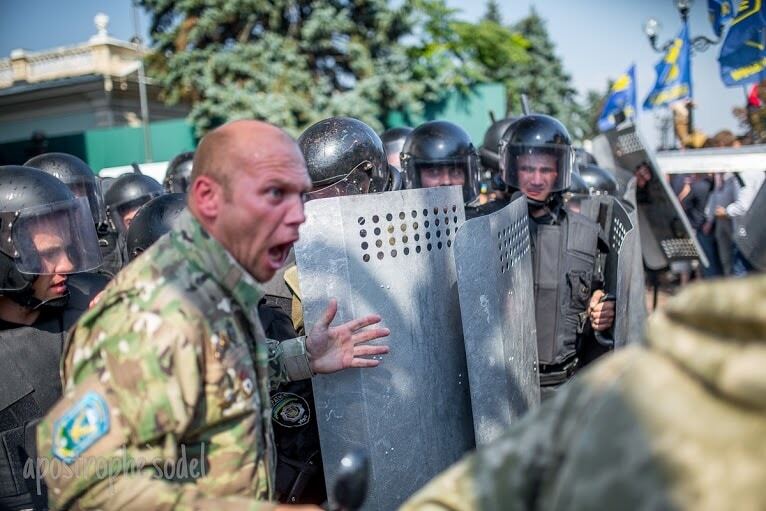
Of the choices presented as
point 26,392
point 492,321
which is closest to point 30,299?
point 26,392

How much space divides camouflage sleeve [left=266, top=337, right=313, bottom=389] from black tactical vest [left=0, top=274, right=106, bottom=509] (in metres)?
0.89

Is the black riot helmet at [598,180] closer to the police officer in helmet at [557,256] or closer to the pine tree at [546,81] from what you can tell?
the police officer in helmet at [557,256]

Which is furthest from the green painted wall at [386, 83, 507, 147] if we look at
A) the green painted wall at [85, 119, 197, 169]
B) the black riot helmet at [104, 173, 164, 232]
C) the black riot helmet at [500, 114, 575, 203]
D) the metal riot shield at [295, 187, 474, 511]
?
the metal riot shield at [295, 187, 474, 511]

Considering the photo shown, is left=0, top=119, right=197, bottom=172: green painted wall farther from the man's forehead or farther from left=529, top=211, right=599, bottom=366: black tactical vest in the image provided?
left=529, top=211, right=599, bottom=366: black tactical vest

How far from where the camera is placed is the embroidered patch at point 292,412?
289 centimetres

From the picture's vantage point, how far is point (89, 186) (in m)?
5.63

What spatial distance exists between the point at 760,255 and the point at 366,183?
2.25m

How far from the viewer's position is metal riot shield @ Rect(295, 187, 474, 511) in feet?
8.10

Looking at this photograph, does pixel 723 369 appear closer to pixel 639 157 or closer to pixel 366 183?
pixel 366 183

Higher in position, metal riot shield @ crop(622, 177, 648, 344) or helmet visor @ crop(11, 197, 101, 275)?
helmet visor @ crop(11, 197, 101, 275)

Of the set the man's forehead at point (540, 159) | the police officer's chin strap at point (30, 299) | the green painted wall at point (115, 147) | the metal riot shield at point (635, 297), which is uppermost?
the green painted wall at point (115, 147)

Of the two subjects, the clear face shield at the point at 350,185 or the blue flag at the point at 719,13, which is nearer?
the clear face shield at the point at 350,185

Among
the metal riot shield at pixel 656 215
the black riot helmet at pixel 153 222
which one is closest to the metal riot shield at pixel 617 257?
the metal riot shield at pixel 656 215

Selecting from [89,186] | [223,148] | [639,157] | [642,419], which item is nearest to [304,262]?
[223,148]
